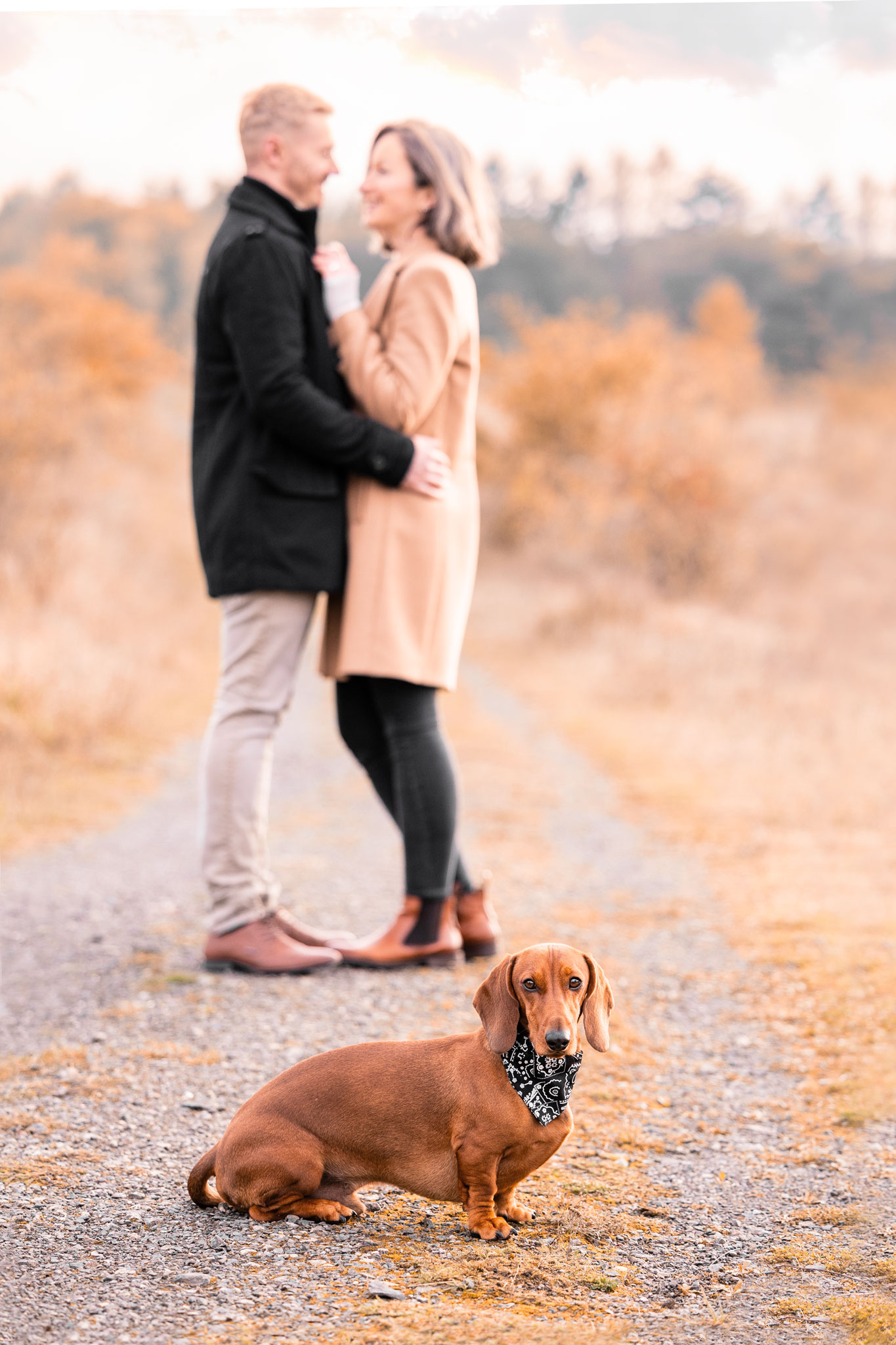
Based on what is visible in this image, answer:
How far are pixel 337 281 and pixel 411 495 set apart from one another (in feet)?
2.02

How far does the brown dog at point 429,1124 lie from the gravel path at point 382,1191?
0.07 m

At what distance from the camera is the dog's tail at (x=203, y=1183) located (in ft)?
7.00

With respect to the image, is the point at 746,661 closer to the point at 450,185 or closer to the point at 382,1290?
the point at 450,185

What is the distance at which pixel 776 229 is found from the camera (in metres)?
67.6

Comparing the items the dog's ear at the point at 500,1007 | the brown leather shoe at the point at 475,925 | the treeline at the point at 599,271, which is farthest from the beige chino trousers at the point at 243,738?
the treeline at the point at 599,271

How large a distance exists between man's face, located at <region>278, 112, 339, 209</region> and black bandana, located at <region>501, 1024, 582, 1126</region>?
8.03ft

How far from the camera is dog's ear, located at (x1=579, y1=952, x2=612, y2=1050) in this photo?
2.06 metres

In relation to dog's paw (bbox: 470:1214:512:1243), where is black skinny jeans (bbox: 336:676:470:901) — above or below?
above

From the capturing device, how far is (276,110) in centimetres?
337

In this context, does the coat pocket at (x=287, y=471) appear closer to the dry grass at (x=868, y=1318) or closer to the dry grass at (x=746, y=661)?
the dry grass at (x=746, y=661)

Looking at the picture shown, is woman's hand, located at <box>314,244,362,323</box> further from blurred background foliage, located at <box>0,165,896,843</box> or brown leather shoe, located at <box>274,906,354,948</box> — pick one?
brown leather shoe, located at <box>274,906,354,948</box>

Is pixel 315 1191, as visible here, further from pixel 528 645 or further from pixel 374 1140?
pixel 528 645

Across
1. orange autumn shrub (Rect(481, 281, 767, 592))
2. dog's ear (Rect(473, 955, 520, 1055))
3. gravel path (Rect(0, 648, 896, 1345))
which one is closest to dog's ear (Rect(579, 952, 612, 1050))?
dog's ear (Rect(473, 955, 520, 1055))

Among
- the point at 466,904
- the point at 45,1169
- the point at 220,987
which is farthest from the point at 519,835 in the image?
the point at 45,1169
